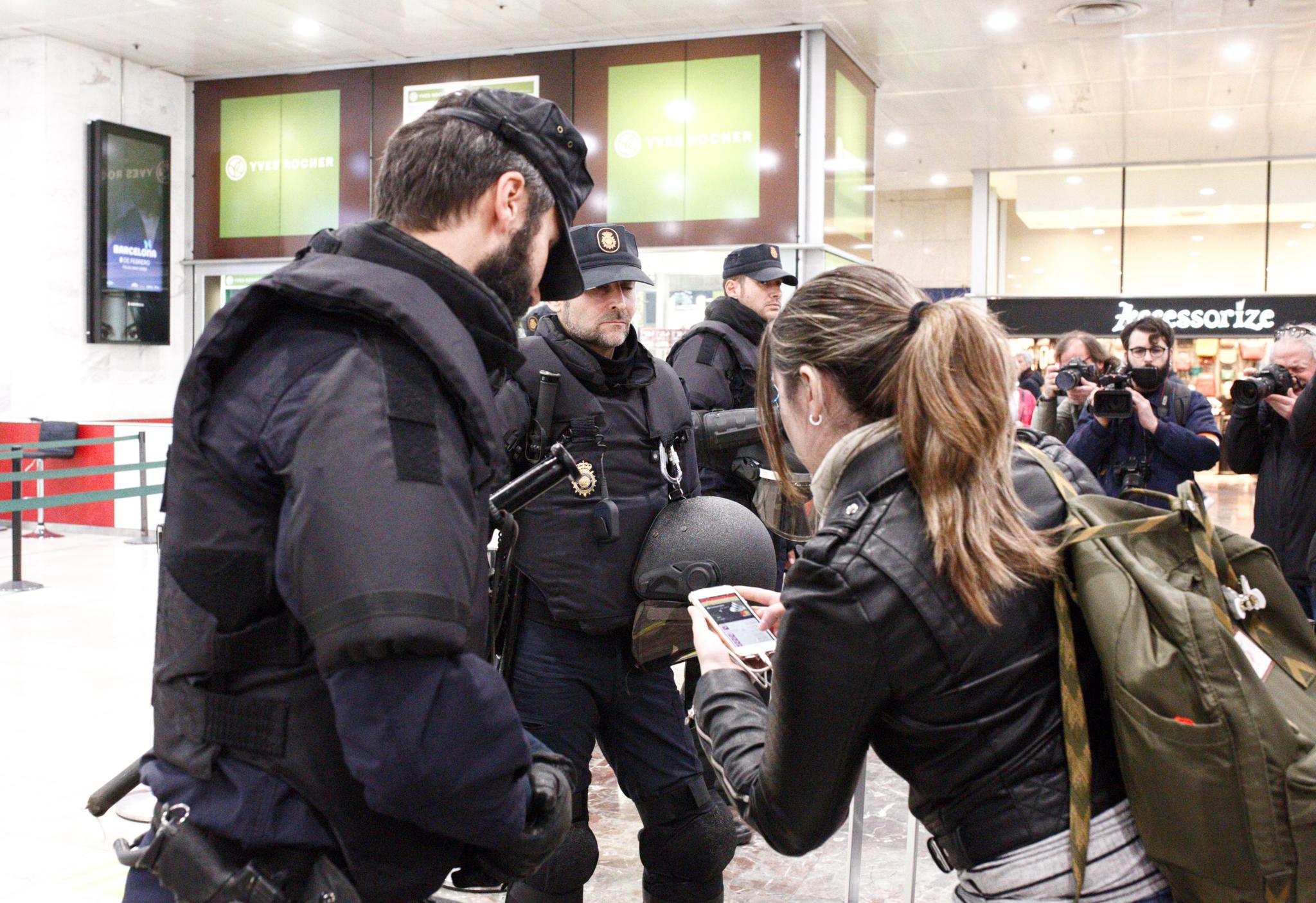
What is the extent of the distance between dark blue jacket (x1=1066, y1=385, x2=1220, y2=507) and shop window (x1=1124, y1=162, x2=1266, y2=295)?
1380cm

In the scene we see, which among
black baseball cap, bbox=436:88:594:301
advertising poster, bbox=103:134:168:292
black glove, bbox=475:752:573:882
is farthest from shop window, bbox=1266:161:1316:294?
black glove, bbox=475:752:573:882

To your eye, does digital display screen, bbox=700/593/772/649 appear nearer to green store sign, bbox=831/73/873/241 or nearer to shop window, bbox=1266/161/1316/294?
green store sign, bbox=831/73/873/241

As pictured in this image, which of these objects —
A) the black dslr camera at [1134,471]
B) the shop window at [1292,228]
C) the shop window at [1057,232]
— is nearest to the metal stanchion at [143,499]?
the black dslr camera at [1134,471]

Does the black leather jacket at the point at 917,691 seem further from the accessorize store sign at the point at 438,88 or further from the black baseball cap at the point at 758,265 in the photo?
the accessorize store sign at the point at 438,88

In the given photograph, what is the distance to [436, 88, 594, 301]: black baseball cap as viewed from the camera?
1.54 meters

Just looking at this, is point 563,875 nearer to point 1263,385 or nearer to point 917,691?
point 917,691

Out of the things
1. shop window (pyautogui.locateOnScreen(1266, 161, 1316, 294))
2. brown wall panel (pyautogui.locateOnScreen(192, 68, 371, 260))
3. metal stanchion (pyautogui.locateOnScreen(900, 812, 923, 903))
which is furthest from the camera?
shop window (pyautogui.locateOnScreen(1266, 161, 1316, 294))

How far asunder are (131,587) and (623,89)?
642 cm

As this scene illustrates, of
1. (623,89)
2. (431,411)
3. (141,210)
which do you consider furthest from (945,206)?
(431,411)

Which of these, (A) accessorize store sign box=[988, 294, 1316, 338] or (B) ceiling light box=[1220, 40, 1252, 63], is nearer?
(B) ceiling light box=[1220, 40, 1252, 63]

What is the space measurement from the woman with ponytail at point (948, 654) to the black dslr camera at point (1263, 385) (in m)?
3.58

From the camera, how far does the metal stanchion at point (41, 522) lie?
10969 millimetres

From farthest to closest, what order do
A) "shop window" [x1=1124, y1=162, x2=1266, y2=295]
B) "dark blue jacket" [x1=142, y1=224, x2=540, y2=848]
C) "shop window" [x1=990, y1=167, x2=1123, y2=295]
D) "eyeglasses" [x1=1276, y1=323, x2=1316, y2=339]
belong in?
"shop window" [x1=990, y1=167, x2=1123, y2=295] → "shop window" [x1=1124, y1=162, x2=1266, y2=295] → "eyeglasses" [x1=1276, y1=323, x2=1316, y2=339] → "dark blue jacket" [x1=142, y1=224, x2=540, y2=848]

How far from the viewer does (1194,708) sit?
1.29 m
